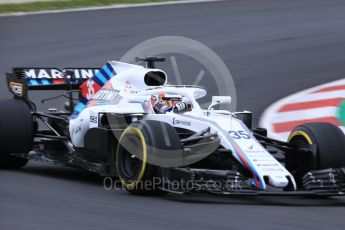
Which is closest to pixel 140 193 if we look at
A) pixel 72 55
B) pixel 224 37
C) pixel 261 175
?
pixel 261 175

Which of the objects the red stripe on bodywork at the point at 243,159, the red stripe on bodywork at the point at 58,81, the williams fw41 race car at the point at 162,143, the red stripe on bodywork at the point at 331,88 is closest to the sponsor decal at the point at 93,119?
the williams fw41 race car at the point at 162,143

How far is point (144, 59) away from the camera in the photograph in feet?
32.6

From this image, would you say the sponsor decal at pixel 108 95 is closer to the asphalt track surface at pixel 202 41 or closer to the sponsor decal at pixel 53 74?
the asphalt track surface at pixel 202 41

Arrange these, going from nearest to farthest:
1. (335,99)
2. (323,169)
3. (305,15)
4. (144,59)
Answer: (323,169) → (144,59) → (335,99) → (305,15)

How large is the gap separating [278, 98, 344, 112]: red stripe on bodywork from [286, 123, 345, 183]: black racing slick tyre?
4637 millimetres

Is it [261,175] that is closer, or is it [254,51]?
[261,175]

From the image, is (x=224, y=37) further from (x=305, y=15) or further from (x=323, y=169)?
(x=323, y=169)

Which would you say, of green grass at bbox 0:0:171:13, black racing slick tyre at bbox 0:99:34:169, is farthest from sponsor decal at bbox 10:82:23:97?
green grass at bbox 0:0:171:13

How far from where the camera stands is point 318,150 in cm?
859

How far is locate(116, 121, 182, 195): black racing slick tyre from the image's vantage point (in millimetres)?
8172

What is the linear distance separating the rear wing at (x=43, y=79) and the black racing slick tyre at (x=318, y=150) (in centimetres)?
318

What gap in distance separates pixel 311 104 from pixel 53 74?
14.8ft

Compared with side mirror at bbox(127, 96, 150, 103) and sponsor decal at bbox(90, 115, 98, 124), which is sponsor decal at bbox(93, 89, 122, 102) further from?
sponsor decal at bbox(90, 115, 98, 124)

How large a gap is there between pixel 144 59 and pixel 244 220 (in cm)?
325
